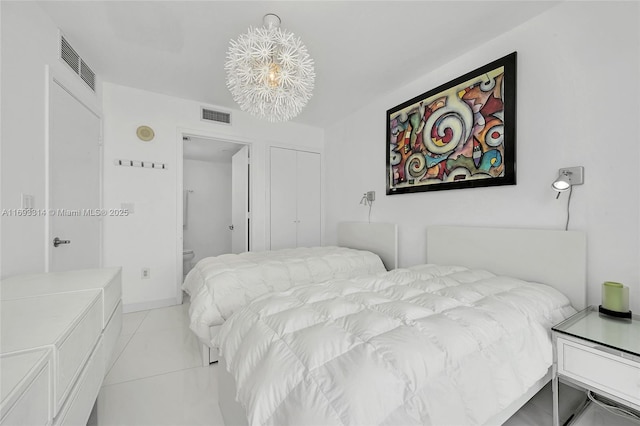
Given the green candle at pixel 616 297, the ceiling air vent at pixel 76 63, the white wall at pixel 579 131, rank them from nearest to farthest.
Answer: the green candle at pixel 616 297
the white wall at pixel 579 131
the ceiling air vent at pixel 76 63

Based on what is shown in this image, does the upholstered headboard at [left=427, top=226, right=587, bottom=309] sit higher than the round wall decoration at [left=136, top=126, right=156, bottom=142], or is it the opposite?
the round wall decoration at [left=136, top=126, right=156, bottom=142]

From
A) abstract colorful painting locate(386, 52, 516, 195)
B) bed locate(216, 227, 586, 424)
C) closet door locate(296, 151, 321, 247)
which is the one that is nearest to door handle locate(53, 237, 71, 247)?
bed locate(216, 227, 586, 424)

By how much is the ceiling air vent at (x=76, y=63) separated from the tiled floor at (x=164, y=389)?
2458mm

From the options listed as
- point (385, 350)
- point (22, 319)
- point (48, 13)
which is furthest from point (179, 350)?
point (48, 13)

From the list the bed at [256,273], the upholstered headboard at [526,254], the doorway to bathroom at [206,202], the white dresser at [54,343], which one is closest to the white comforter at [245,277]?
the bed at [256,273]

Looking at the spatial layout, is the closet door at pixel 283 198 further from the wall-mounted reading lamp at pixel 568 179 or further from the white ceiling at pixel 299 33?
the wall-mounted reading lamp at pixel 568 179

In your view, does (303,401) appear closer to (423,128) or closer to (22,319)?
(22,319)

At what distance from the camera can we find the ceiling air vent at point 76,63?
A: 207 centimetres

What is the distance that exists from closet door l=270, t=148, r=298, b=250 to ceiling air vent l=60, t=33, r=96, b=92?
2098mm

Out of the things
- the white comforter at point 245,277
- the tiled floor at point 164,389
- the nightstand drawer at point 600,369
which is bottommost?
the tiled floor at point 164,389

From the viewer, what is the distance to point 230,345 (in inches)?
45.4

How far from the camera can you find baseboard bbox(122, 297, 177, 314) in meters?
2.93

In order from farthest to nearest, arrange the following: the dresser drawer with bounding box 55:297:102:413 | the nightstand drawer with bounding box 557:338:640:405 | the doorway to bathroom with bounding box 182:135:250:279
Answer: the doorway to bathroom with bounding box 182:135:250:279
the nightstand drawer with bounding box 557:338:640:405
the dresser drawer with bounding box 55:297:102:413

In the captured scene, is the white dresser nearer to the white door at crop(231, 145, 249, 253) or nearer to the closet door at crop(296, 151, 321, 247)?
the white door at crop(231, 145, 249, 253)
